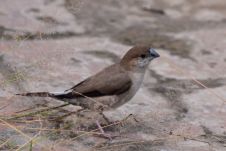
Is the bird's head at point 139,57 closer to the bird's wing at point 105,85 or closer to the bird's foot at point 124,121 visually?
the bird's wing at point 105,85

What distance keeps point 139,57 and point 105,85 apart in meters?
0.56

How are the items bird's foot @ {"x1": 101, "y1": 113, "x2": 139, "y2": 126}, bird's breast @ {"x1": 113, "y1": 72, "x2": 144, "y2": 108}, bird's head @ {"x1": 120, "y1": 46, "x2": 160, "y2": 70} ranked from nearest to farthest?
bird's foot @ {"x1": 101, "y1": 113, "x2": 139, "y2": 126}
bird's breast @ {"x1": 113, "y1": 72, "x2": 144, "y2": 108}
bird's head @ {"x1": 120, "y1": 46, "x2": 160, "y2": 70}

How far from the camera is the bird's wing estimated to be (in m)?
5.88

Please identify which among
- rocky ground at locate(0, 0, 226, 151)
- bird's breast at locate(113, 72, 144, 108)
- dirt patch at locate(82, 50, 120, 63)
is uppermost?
bird's breast at locate(113, 72, 144, 108)

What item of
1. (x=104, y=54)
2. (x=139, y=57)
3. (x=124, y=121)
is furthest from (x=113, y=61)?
(x=124, y=121)

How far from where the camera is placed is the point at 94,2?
933 centimetres

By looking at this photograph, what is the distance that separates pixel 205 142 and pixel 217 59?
2261 mm

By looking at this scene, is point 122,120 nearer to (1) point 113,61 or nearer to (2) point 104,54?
(1) point 113,61

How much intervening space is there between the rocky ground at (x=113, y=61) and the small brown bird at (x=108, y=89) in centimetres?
16

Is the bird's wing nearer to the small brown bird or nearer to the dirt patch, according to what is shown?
the small brown bird

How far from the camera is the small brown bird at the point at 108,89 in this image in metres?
5.83

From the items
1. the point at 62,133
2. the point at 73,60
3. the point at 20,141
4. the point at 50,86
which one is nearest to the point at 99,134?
the point at 62,133

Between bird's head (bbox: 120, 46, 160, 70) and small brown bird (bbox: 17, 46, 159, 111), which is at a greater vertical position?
bird's head (bbox: 120, 46, 160, 70)

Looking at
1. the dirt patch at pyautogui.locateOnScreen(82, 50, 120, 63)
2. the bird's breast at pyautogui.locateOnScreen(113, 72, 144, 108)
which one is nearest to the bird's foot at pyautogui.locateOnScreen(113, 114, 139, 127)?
the bird's breast at pyautogui.locateOnScreen(113, 72, 144, 108)
